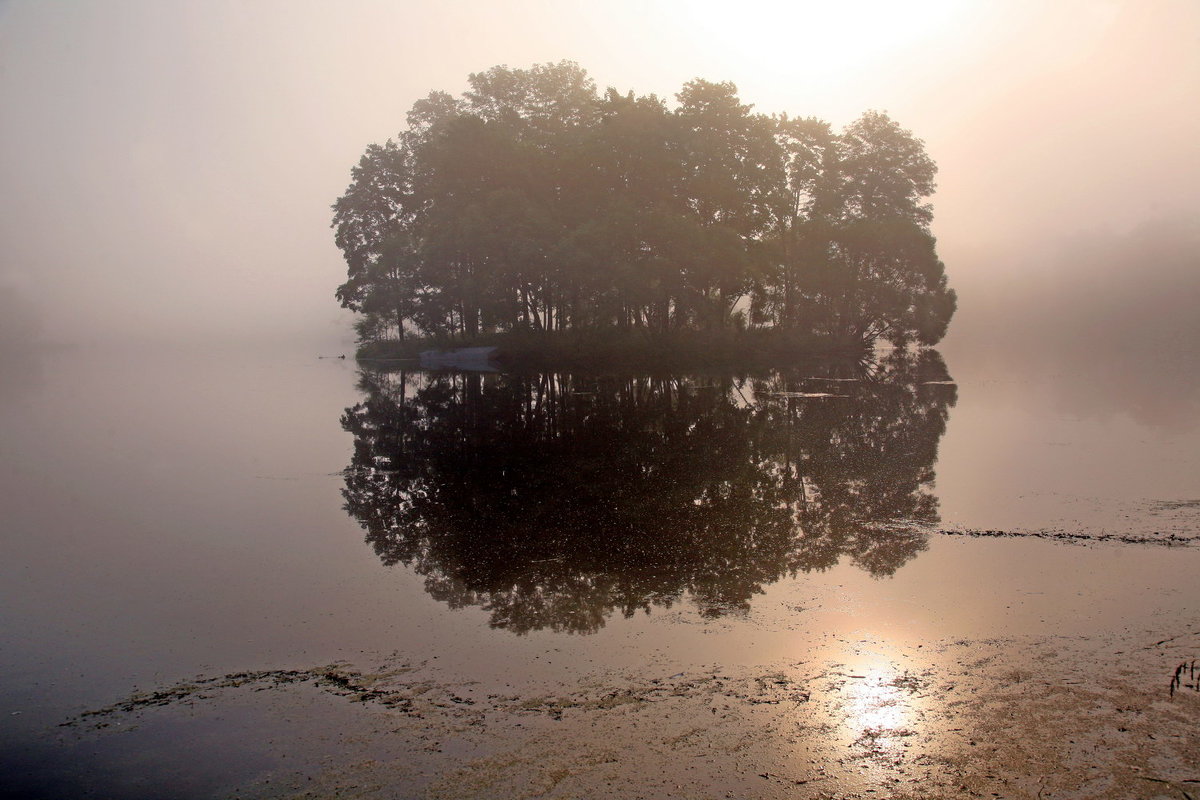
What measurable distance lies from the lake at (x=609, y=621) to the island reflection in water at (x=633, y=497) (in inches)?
2.4

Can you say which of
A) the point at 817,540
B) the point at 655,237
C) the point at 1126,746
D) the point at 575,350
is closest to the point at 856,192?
the point at 655,237

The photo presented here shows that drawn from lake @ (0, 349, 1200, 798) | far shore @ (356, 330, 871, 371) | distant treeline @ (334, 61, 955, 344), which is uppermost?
distant treeline @ (334, 61, 955, 344)

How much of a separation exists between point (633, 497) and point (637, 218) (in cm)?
2949

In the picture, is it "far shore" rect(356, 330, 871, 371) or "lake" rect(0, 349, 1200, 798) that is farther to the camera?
"far shore" rect(356, 330, 871, 371)

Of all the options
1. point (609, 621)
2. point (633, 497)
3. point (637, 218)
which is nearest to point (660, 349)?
point (637, 218)

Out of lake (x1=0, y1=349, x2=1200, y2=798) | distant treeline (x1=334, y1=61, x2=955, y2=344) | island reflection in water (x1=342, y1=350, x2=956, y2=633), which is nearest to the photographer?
lake (x1=0, y1=349, x2=1200, y2=798)

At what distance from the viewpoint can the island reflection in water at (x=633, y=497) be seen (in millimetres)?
6703

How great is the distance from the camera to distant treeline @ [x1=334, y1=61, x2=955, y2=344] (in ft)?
124

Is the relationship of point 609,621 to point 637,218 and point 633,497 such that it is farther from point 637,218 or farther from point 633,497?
point 637,218

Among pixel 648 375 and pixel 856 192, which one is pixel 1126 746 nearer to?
pixel 648 375

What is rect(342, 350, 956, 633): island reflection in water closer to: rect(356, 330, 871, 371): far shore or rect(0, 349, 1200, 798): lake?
rect(0, 349, 1200, 798): lake

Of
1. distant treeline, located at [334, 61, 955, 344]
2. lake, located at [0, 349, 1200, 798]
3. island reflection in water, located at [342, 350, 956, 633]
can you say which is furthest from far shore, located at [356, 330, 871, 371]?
lake, located at [0, 349, 1200, 798]

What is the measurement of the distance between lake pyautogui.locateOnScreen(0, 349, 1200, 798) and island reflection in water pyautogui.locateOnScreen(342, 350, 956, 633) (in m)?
0.06

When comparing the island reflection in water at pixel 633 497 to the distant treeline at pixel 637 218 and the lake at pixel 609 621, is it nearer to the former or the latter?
the lake at pixel 609 621
